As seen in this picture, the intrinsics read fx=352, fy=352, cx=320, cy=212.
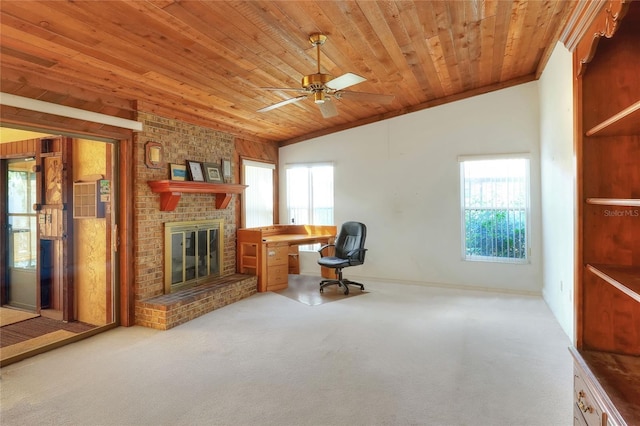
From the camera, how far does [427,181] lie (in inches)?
220

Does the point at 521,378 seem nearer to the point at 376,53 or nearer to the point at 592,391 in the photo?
the point at 592,391

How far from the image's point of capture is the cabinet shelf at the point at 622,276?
1.23m

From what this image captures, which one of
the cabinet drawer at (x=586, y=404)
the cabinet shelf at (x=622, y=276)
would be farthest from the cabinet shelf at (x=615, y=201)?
the cabinet drawer at (x=586, y=404)

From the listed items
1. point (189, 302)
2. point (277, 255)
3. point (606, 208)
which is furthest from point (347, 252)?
point (606, 208)

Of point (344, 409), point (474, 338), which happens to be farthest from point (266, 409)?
point (474, 338)

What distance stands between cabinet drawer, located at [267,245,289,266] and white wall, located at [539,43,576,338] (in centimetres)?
362

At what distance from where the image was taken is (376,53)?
11.2ft

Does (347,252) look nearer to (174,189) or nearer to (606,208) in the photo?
(174,189)

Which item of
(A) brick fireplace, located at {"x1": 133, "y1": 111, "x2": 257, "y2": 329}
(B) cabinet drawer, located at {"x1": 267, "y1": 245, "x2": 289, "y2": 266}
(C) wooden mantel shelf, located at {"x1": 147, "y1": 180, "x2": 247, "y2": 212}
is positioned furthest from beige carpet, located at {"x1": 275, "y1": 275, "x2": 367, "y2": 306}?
(C) wooden mantel shelf, located at {"x1": 147, "y1": 180, "x2": 247, "y2": 212}

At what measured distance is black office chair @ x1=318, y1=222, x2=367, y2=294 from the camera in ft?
17.0

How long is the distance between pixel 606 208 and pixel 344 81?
1937mm

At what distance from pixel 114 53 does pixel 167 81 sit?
2.24 ft

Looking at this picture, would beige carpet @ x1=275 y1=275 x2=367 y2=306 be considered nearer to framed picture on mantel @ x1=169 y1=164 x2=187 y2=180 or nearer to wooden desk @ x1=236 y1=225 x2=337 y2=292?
wooden desk @ x1=236 y1=225 x2=337 y2=292

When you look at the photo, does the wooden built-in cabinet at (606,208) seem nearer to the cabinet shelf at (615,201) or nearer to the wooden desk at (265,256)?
the cabinet shelf at (615,201)
